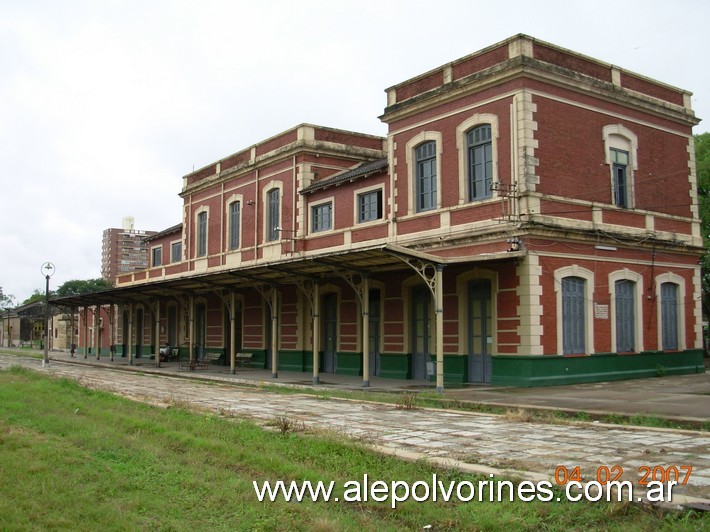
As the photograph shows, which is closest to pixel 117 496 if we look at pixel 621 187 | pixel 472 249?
pixel 472 249

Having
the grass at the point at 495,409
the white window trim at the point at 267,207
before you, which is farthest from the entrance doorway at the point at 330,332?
the grass at the point at 495,409

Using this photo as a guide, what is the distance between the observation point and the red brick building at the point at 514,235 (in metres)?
17.8

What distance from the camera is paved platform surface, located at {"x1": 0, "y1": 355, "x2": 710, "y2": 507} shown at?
23.9ft

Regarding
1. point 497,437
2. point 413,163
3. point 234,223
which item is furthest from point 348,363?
point 497,437

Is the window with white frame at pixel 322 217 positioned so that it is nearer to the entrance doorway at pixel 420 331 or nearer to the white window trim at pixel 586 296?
the entrance doorway at pixel 420 331

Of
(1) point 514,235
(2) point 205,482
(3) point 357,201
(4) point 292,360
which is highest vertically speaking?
(3) point 357,201

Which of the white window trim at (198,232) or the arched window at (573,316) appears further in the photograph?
the white window trim at (198,232)

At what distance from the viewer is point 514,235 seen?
17.6 meters

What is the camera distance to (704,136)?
103ft

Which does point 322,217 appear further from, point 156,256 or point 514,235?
point 156,256
